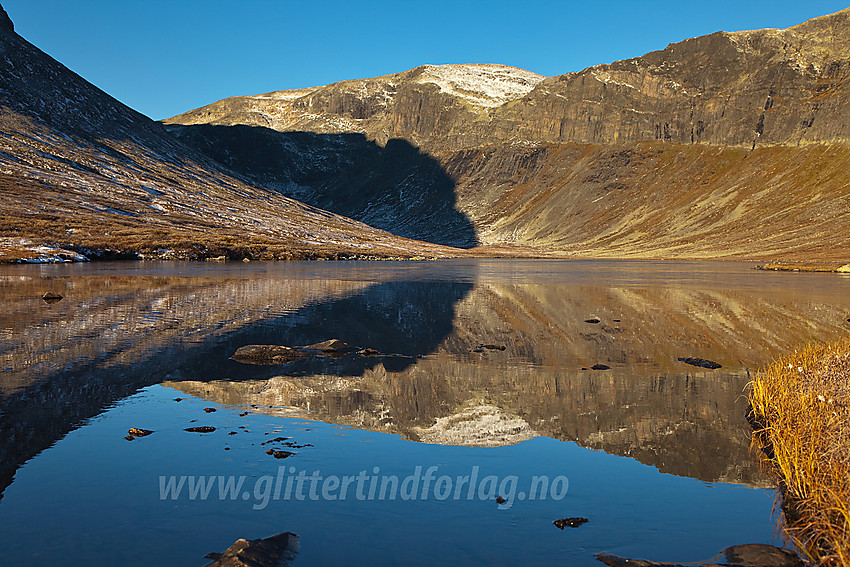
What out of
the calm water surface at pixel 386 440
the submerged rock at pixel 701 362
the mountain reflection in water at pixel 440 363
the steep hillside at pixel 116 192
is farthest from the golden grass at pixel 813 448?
the steep hillside at pixel 116 192

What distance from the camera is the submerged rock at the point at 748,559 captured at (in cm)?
870

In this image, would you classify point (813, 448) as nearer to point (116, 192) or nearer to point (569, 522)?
point (569, 522)

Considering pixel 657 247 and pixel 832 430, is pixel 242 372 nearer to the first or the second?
pixel 832 430

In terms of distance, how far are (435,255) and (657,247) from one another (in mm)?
65319

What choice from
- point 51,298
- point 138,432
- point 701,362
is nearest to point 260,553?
point 138,432

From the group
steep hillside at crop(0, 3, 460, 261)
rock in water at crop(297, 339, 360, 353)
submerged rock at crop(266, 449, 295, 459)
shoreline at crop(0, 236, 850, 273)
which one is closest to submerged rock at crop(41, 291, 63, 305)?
rock in water at crop(297, 339, 360, 353)

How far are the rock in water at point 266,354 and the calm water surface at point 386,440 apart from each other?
0.87 meters

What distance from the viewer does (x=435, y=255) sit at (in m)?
159

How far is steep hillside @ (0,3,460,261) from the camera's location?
351 ft

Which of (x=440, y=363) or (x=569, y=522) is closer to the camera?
(x=569, y=522)

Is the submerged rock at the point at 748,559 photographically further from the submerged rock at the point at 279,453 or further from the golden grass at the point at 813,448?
the submerged rock at the point at 279,453

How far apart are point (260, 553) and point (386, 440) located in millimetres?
6059

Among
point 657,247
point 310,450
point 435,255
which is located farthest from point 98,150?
point 310,450

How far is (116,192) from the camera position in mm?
134625
